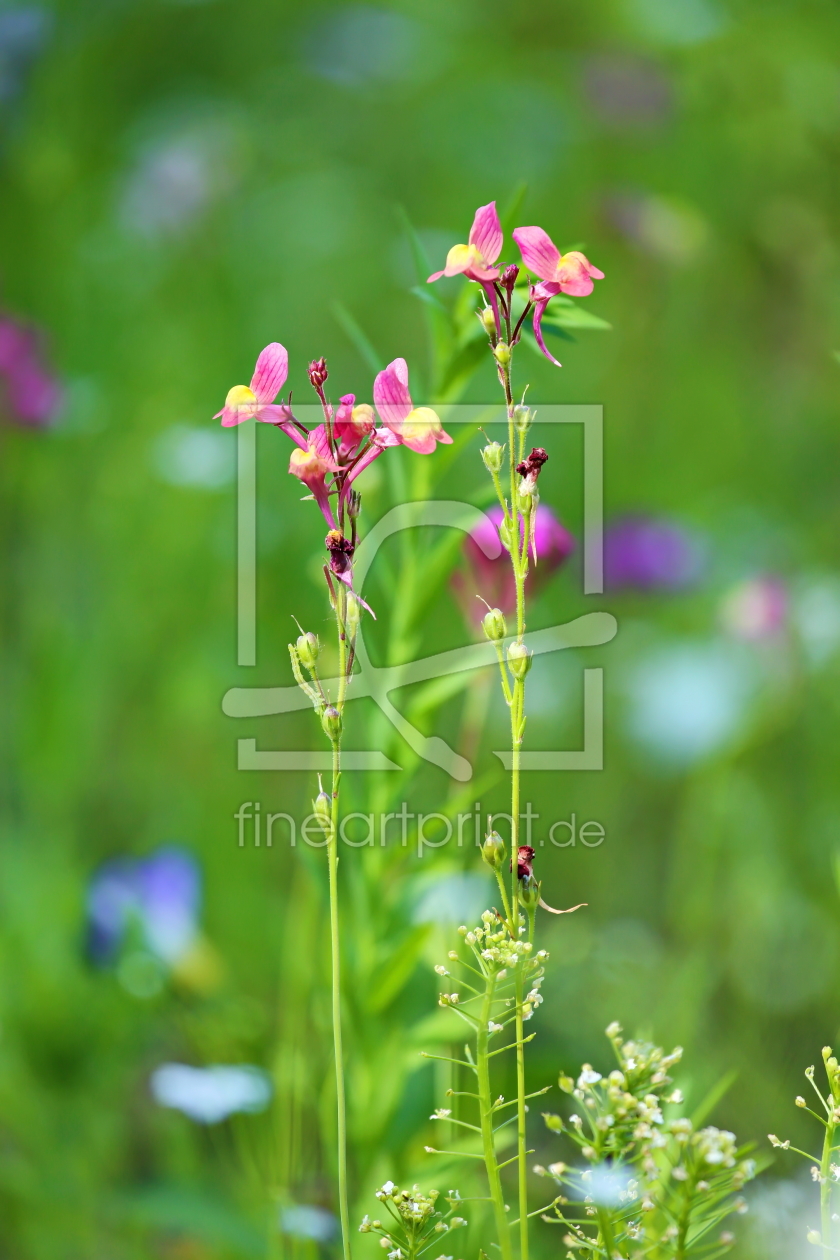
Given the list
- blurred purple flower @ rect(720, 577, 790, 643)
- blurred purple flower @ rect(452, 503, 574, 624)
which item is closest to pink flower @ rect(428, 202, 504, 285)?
blurred purple flower @ rect(452, 503, 574, 624)

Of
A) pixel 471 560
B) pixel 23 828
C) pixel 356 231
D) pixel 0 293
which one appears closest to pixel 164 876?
pixel 23 828

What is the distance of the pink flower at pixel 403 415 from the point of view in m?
0.36

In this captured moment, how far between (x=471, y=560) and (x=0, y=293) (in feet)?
3.05

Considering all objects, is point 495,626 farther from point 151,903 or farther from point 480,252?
point 151,903

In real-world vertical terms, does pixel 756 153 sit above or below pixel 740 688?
above

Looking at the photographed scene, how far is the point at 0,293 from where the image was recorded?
1317 mm

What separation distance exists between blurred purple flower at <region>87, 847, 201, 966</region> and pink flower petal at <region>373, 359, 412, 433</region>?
0.49 m

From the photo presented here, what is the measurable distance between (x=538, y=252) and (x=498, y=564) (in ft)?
1.00

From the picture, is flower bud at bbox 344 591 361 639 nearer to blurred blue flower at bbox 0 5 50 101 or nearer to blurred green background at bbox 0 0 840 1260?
blurred green background at bbox 0 0 840 1260

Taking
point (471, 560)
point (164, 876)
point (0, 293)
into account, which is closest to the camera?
point (471, 560)

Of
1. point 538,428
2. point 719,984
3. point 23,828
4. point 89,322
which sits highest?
point 89,322

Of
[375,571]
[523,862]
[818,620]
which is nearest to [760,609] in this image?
[818,620]

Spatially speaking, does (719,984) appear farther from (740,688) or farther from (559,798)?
(740,688)

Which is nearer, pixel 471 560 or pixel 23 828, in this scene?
pixel 471 560
